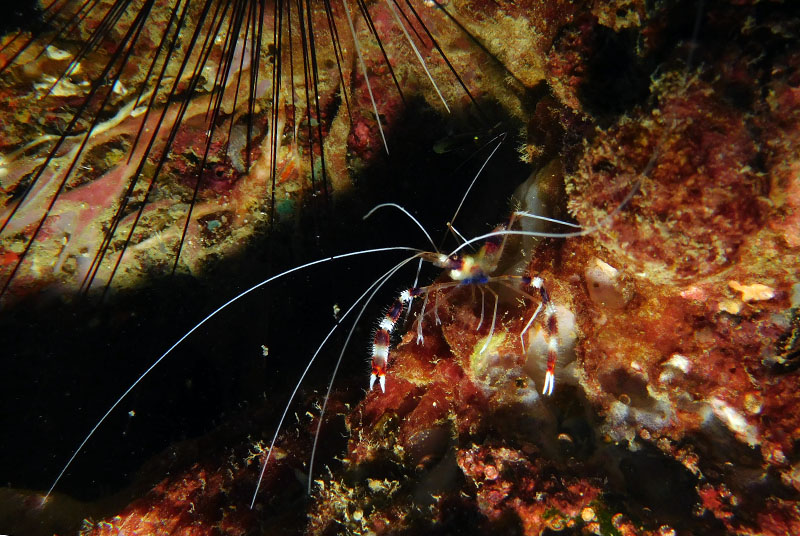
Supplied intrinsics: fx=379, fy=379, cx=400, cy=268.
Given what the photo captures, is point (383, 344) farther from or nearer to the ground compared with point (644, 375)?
nearer to the ground

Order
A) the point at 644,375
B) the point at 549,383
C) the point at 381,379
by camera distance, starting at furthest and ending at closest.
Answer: the point at 381,379
the point at 549,383
the point at 644,375

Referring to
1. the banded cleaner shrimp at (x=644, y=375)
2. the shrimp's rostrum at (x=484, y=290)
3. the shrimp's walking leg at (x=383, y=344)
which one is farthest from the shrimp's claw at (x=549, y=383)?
the shrimp's walking leg at (x=383, y=344)

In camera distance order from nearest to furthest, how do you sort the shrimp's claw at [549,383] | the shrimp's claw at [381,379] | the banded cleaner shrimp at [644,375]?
the banded cleaner shrimp at [644,375], the shrimp's claw at [549,383], the shrimp's claw at [381,379]

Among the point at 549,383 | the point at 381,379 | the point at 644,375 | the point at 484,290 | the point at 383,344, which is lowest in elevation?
the point at 381,379

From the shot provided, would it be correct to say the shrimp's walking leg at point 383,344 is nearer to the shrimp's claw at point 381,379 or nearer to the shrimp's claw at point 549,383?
the shrimp's claw at point 381,379

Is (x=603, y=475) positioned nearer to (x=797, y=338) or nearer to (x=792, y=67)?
(x=797, y=338)

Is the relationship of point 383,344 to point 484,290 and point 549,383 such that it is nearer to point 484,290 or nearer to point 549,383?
point 484,290

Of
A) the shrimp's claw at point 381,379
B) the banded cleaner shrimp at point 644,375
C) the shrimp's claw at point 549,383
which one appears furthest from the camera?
the shrimp's claw at point 381,379

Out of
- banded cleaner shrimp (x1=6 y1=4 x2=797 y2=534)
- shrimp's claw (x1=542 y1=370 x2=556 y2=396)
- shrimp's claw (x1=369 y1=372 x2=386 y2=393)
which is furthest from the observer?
shrimp's claw (x1=369 y1=372 x2=386 y2=393)

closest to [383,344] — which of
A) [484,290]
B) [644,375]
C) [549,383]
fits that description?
[484,290]

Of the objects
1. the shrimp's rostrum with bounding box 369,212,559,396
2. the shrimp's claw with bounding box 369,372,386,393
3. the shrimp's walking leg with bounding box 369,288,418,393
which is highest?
the shrimp's rostrum with bounding box 369,212,559,396

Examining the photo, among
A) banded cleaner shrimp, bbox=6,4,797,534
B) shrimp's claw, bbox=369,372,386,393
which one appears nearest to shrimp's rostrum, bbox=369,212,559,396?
shrimp's claw, bbox=369,372,386,393

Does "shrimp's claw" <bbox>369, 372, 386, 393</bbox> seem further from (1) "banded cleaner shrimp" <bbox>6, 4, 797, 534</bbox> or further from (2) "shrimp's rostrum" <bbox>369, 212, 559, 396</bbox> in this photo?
(1) "banded cleaner shrimp" <bbox>6, 4, 797, 534</bbox>
